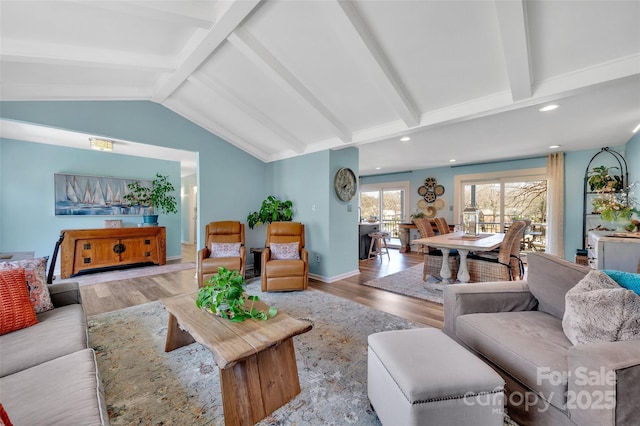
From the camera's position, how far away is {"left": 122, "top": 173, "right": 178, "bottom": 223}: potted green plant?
512 cm

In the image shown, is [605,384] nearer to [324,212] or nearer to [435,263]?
[435,263]

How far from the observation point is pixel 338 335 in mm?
2248

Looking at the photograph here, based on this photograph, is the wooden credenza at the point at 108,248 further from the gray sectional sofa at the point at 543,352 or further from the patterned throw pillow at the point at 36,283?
the gray sectional sofa at the point at 543,352

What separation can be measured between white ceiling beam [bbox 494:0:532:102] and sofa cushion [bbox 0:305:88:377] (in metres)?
3.40

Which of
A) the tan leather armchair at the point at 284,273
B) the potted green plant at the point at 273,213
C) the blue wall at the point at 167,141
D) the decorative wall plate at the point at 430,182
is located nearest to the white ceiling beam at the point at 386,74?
the tan leather armchair at the point at 284,273

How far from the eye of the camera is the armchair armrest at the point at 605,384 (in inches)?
36.4

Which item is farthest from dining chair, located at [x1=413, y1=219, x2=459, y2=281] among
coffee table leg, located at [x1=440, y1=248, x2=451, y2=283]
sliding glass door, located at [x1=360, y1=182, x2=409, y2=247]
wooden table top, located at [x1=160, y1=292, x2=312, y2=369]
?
sliding glass door, located at [x1=360, y1=182, x2=409, y2=247]

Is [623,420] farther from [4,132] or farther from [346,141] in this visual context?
[4,132]

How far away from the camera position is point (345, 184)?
431cm

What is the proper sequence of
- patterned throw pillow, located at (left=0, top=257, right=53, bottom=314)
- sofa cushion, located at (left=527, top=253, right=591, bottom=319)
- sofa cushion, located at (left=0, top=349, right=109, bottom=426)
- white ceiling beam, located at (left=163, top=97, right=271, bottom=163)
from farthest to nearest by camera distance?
white ceiling beam, located at (left=163, top=97, right=271, bottom=163) → patterned throw pillow, located at (left=0, top=257, right=53, bottom=314) → sofa cushion, located at (left=527, top=253, right=591, bottom=319) → sofa cushion, located at (left=0, top=349, right=109, bottom=426)

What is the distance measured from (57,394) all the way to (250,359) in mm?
786

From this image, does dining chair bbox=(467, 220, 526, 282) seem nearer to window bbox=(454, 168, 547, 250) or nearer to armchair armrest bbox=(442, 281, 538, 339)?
armchair armrest bbox=(442, 281, 538, 339)

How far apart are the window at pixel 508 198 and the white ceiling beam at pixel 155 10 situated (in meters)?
6.43

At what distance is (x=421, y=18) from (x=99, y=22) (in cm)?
286
